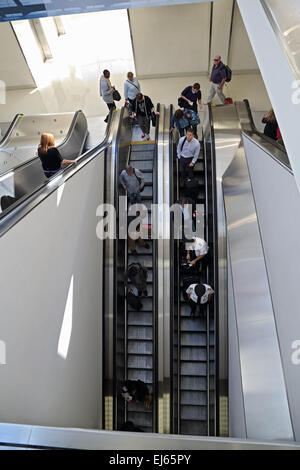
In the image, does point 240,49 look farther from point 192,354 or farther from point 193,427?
point 193,427

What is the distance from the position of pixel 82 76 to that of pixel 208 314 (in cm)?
1038

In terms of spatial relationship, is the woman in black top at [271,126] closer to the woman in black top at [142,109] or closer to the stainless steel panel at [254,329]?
the stainless steel panel at [254,329]

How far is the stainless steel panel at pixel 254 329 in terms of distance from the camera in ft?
10.2

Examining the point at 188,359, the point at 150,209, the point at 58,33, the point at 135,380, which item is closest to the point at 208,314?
the point at 188,359

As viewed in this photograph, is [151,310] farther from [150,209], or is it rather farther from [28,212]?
[28,212]

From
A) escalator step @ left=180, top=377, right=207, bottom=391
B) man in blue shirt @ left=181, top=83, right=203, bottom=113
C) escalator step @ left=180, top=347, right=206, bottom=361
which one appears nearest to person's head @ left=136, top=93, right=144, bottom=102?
man in blue shirt @ left=181, top=83, right=203, bottom=113

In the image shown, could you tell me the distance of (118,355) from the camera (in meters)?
6.22

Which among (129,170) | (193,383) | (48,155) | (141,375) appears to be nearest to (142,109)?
(129,170)

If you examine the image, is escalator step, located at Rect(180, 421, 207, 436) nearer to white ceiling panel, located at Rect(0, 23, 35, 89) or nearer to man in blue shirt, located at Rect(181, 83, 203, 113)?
man in blue shirt, located at Rect(181, 83, 203, 113)

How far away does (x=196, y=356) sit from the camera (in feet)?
19.8

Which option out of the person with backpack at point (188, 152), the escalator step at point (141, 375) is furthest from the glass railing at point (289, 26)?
the escalator step at point (141, 375)

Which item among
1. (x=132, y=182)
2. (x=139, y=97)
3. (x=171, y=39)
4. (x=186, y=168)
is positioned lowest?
(x=132, y=182)

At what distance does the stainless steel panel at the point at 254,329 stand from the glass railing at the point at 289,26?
237 cm

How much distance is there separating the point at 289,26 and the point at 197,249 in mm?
3774
